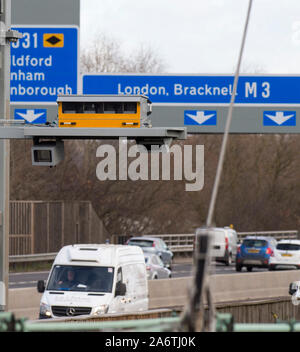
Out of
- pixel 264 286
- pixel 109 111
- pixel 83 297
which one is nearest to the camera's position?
pixel 109 111

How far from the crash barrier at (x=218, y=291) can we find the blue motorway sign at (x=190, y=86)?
5.15m

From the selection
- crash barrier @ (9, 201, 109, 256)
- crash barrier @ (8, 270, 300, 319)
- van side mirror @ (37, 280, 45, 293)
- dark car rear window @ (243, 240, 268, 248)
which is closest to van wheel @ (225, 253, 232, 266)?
dark car rear window @ (243, 240, 268, 248)

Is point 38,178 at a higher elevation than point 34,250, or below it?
higher

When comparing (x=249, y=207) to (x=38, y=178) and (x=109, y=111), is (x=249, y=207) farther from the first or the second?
(x=109, y=111)

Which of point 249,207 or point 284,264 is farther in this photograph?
point 249,207

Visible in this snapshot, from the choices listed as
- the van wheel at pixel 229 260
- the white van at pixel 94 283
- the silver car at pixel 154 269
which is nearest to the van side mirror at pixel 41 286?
the white van at pixel 94 283

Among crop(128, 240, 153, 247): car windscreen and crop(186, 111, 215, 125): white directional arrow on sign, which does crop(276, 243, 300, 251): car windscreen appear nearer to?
crop(128, 240, 153, 247): car windscreen

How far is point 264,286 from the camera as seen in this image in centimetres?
3108

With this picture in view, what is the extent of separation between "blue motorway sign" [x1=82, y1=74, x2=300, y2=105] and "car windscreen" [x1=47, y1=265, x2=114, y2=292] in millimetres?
3475

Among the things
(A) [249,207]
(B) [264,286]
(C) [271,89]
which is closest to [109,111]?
(C) [271,89]

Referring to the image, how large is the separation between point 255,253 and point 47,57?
26.6 m

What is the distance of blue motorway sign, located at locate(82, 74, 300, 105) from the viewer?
63.2ft

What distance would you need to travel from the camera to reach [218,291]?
28844 millimetres

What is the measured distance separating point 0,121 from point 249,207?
61080mm
